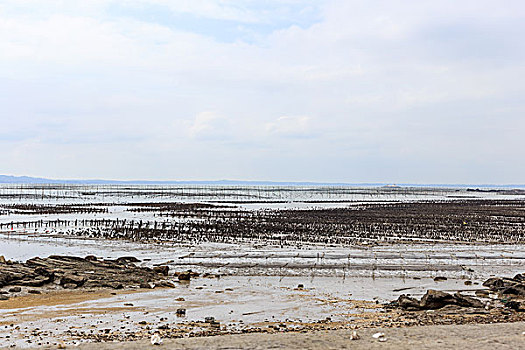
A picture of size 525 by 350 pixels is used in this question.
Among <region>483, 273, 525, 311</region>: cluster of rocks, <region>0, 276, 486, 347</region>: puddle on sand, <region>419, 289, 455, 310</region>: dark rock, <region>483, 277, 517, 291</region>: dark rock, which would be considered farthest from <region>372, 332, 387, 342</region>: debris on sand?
<region>483, 277, 517, 291</region>: dark rock

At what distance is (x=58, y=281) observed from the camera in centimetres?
1788

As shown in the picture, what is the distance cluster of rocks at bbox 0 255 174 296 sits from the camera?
1747 cm

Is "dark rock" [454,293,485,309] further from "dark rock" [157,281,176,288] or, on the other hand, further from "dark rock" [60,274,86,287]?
"dark rock" [60,274,86,287]

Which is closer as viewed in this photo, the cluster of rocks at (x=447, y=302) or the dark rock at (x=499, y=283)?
the cluster of rocks at (x=447, y=302)

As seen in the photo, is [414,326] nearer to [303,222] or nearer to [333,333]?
[333,333]

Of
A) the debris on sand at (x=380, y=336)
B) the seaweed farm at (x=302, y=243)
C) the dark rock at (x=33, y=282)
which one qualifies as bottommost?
the seaweed farm at (x=302, y=243)

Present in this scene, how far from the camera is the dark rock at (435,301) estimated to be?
14523 mm

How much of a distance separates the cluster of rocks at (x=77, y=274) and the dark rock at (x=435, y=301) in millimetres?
9217

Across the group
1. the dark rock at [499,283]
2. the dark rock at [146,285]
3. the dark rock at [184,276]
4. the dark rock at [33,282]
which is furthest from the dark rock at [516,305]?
the dark rock at [33,282]

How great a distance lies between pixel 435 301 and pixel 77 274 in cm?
1302

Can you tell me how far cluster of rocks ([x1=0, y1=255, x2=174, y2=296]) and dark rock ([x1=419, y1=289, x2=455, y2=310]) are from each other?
9.22 metres

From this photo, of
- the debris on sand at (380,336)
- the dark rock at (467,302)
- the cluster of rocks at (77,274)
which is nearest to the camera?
the debris on sand at (380,336)

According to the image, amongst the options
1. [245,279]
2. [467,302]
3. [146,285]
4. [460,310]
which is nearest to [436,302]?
[460,310]

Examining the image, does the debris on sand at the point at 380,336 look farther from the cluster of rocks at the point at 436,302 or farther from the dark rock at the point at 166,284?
the dark rock at the point at 166,284
